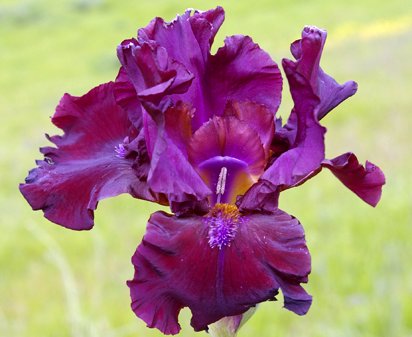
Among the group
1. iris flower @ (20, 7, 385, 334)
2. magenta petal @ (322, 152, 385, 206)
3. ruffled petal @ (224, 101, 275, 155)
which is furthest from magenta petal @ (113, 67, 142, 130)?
magenta petal @ (322, 152, 385, 206)

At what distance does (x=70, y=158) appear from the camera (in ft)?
3.33

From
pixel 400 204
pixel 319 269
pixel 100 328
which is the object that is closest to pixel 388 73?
pixel 400 204

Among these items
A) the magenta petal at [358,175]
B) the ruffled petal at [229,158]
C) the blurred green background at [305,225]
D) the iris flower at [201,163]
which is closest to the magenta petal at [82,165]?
the iris flower at [201,163]

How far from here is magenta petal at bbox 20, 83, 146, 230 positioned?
96cm

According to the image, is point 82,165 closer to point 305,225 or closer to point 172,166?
point 172,166

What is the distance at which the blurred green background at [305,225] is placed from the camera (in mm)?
2666

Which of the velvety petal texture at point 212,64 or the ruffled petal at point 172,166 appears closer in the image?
the ruffled petal at point 172,166

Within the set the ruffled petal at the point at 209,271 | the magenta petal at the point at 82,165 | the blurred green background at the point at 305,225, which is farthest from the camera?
the blurred green background at the point at 305,225

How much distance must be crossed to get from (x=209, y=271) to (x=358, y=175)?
0.82 feet

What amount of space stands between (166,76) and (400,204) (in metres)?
3.29

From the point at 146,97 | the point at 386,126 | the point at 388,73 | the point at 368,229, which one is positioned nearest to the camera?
the point at 146,97

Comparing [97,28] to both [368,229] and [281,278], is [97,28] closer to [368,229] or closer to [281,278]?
[368,229]

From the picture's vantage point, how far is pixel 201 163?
1.00 meters

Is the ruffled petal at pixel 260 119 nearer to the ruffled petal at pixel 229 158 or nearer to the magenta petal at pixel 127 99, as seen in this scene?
the ruffled petal at pixel 229 158
